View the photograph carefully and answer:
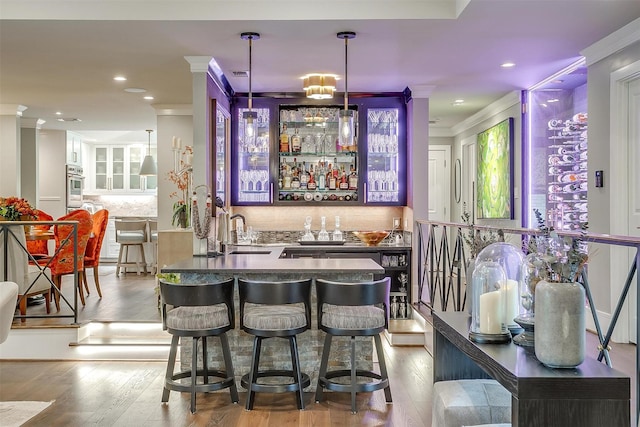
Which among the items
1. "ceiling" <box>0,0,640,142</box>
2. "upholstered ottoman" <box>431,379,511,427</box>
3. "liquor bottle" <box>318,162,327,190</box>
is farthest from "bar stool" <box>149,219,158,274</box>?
"upholstered ottoman" <box>431,379,511,427</box>

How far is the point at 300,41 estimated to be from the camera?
4871mm

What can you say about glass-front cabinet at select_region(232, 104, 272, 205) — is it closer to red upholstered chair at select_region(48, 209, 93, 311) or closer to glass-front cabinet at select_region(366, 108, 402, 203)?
glass-front cabinet at select_region(366, 108, 402, 203)

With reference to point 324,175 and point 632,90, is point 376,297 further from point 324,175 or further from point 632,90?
point 324,175

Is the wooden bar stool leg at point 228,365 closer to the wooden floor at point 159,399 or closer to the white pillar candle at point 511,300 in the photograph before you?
the wooden floor at point 159,399

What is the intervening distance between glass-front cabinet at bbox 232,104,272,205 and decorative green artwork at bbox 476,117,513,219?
2.97 metres

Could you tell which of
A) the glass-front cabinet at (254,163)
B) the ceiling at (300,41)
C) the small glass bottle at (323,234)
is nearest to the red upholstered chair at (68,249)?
the ceiling at (300,41)

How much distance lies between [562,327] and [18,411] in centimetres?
341

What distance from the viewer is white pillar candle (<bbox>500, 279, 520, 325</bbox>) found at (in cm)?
195

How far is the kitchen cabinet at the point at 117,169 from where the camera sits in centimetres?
1249

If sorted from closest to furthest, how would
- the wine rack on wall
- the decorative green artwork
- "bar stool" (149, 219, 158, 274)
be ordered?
the wine rack on wall → the decorative green artwork → "bar stool" (149, 219, 158, 274)

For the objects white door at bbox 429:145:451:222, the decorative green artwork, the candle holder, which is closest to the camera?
the candle holder

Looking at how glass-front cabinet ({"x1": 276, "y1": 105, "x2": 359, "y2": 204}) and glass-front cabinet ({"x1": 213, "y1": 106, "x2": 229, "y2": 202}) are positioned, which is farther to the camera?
glass-front cabinet ({"x1": 276, "y1": 105, "x2": 359, "y2": 204})

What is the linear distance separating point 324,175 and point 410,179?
105 centimetres

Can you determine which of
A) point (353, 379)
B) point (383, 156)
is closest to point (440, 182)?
point (383, 156)
